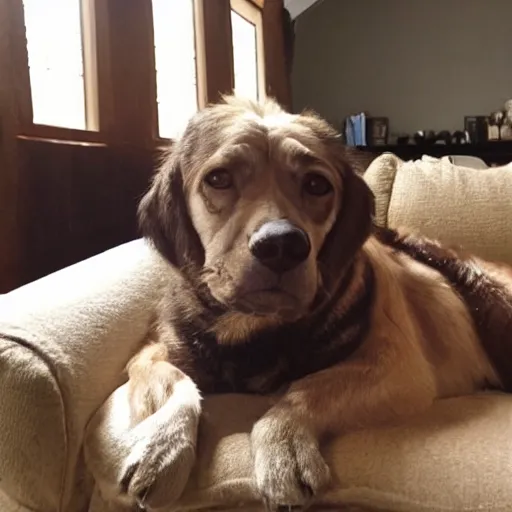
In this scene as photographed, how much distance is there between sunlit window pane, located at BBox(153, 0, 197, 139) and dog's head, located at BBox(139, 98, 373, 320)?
143cm

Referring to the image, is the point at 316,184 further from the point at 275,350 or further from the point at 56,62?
the point at 56,62

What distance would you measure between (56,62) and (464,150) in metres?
3.87

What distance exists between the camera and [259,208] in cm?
120

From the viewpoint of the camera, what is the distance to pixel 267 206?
1.19 metres

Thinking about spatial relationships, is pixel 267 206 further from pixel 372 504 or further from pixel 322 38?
pixel 322 38

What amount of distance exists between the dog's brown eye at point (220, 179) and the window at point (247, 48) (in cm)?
242

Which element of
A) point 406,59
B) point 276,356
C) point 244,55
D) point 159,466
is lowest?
point 159,466

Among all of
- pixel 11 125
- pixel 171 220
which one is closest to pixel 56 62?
pixel 11 125

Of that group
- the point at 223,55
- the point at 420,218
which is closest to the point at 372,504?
the point at 420,218

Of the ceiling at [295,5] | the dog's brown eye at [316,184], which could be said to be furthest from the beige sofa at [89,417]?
the ceiling at [295,5]

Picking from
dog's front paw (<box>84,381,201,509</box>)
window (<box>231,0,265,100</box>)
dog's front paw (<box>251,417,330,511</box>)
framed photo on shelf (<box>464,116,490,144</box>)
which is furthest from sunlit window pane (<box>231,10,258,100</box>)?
dog's front paw (<box>251,417,330,511</box>)

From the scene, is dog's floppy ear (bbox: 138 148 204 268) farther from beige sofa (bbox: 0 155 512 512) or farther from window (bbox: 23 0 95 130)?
window (bbox: 23 0 95 130)

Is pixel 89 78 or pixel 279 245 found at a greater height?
pixel 89 78

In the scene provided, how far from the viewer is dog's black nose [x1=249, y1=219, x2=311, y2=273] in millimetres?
1105
